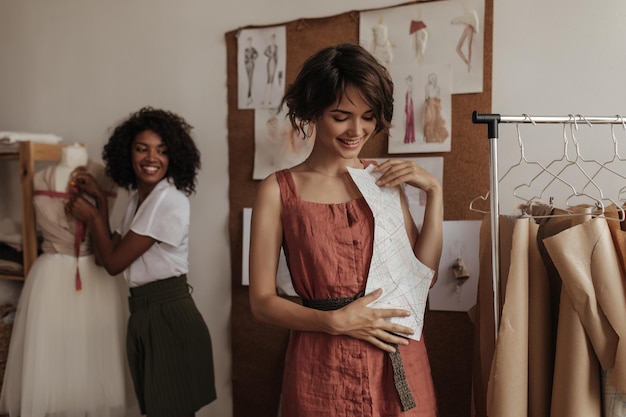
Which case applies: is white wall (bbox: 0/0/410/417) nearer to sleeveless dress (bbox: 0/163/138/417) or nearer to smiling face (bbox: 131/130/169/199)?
smiling face (bbox: 131/130/169/199)

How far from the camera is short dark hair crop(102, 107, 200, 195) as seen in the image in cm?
197

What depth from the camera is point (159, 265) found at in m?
1.88

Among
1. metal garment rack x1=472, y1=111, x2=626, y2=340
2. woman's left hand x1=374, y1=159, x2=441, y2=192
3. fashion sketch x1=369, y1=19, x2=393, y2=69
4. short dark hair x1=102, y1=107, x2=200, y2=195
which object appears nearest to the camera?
metal garment rack x1=472, y1=111, x2=626, y2=340

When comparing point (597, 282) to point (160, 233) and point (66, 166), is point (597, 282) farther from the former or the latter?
point (66, 166)

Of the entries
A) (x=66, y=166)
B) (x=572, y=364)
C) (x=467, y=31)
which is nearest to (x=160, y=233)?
(x=66, y=166)

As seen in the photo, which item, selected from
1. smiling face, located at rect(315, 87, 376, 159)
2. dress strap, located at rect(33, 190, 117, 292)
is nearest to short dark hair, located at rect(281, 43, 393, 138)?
smiling face, located at rect(315, 87, 376, 159)

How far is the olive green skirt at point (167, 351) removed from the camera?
185 centimetres

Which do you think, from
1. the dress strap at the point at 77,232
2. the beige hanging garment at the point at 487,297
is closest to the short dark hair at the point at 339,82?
the beige hanging garment at the point at 487,297

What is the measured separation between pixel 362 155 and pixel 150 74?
35.6 inches

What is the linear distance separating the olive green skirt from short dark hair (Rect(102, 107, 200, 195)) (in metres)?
0.37

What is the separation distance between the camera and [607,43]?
1619mm

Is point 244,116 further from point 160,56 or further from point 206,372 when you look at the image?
point 206,372

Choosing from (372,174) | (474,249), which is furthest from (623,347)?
(474,249)

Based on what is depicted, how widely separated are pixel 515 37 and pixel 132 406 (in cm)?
179
